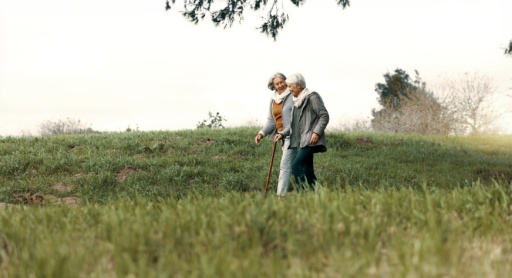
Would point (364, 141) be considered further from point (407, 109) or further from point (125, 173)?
point (407, 109)

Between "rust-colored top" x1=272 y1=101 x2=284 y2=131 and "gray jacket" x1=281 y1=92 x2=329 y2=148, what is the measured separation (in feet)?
1.75

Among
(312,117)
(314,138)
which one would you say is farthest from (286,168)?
(312,117)

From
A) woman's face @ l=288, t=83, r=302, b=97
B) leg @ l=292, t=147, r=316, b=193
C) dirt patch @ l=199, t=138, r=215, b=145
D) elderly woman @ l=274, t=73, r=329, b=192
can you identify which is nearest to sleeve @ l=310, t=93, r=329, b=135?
elderly woman @ l=274, t=73, r=329, b=192

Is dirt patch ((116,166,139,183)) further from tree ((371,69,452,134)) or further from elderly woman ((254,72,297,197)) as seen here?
tree ((371,69,452,134))

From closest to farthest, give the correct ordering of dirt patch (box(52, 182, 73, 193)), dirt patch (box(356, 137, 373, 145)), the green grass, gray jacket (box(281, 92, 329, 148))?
the green grass < gray jacket (box(281, 92, 329, 148)) < dirt patch (box(52, 182, 73, 193)) < dirt patch (box(356, 137, 373, 145))

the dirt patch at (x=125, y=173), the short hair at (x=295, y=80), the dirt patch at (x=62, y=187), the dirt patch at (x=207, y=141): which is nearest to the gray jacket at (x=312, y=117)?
the short hair at (x=295, y=80)

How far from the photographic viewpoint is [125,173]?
43.8ft

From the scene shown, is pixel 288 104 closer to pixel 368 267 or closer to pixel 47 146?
pixel 368 267

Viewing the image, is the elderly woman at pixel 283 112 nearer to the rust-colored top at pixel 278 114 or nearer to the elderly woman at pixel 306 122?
the rust-colored top at pixel 278 114

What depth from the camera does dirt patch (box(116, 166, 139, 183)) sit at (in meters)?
13.0

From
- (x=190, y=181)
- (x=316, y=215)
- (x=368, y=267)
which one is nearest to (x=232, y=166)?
(x=190, y=181)

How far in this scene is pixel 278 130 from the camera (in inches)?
381

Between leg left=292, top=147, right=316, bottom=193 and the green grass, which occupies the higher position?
leg left=292, top=147, right=316, bottom=193

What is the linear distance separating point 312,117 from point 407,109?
34.7m
